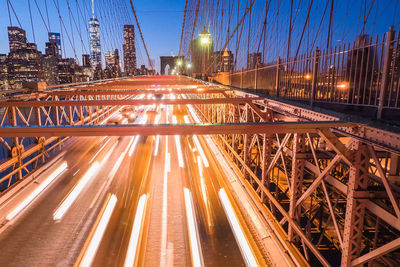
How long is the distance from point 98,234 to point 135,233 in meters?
0.86

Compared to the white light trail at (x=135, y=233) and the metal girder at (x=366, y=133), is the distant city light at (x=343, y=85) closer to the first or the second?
the metal girder at (x=366, y=133)

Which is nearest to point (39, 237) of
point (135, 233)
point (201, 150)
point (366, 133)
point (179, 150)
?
point (135, 233)

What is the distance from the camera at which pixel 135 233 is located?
6133 millimetres

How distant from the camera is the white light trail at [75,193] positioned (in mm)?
7133

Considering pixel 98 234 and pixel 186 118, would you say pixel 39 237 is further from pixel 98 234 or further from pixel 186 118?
pixel 186 118

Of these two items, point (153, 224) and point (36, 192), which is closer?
point (153, 224)

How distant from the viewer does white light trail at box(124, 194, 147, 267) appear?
5.25 m

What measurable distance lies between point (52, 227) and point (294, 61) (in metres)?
7.32

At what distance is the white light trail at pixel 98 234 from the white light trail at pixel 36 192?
91.6 inches

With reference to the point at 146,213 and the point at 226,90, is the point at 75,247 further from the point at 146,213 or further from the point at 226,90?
the point at 226,90

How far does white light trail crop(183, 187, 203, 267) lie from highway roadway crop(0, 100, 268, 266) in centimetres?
2

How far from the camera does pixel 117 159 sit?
39.8 ft

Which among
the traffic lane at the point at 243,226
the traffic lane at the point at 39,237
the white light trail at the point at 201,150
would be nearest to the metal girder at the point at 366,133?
the traffic lane at the point at 243,226

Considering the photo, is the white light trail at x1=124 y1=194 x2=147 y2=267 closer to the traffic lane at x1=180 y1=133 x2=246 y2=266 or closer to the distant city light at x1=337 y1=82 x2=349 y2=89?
the traffic lane at x1=180 y1=133 x2=246 y2=266
